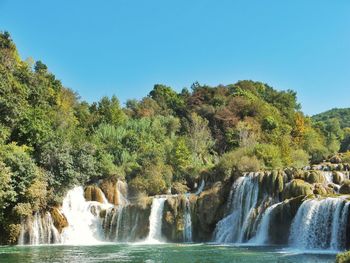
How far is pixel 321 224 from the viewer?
27.9 m

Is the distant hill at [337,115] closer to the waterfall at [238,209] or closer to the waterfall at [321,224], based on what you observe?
the waterfall at [238,209]

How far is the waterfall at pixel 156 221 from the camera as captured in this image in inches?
1480

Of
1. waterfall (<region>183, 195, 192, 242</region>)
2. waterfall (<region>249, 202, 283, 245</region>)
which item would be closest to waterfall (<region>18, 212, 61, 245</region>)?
waterfall (<region>183, 195, 192, 242</region>)

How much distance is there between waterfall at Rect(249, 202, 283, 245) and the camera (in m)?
31.8

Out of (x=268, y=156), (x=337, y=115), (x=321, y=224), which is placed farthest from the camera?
(x=337, y=115)

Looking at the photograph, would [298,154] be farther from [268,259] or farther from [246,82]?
[268,259]

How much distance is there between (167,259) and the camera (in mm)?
25016

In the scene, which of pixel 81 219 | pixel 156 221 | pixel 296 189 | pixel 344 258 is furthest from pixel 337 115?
pixel 344 258

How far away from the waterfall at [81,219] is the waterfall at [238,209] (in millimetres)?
9518

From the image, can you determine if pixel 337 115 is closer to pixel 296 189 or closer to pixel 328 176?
pixel 328 176

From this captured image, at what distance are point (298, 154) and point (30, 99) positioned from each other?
27.4 m

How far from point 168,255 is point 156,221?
435 inches

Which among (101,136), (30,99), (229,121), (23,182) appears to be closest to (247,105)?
(229,121)

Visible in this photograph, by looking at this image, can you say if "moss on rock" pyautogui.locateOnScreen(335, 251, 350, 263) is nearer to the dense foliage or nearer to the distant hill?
the dense foliage
